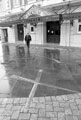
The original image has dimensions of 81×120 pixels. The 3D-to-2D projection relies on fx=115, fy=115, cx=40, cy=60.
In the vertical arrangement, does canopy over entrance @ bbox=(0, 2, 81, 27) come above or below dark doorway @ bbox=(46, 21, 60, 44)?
above

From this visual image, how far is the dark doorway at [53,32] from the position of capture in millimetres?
15246

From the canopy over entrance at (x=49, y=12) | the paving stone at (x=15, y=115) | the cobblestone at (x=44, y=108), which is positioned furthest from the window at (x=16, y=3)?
the paving stone at (x=15, y=115)

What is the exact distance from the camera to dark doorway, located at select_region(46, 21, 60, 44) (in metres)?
15.2

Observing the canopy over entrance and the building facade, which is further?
the building facade

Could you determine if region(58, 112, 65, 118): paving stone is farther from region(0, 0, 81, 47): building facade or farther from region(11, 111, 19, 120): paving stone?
region(0, 0, 81, 47): building facade

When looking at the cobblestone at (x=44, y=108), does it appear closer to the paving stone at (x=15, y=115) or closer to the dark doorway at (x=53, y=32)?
the paving stone at (x=15, y=115)

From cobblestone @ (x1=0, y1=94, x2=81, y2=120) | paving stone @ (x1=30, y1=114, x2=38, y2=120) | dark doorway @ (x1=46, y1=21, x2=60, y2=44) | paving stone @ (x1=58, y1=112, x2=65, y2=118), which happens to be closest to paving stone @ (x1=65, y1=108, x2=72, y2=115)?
cobblestone @ (x1=0, y1=94, x2=81, y2=120)

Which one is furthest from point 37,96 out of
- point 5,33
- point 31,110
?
point 5,33

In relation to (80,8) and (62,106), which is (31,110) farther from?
(80,8)

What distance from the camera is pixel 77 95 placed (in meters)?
3.48

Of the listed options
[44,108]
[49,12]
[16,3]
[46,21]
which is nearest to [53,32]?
[46,21]

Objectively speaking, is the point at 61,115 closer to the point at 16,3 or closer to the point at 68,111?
the point at 68,111

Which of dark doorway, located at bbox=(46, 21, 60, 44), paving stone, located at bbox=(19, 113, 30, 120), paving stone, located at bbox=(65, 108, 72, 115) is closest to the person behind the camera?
paving stone, located at bbox=(19, 113, 30, 120)

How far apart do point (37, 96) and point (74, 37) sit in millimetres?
11027
